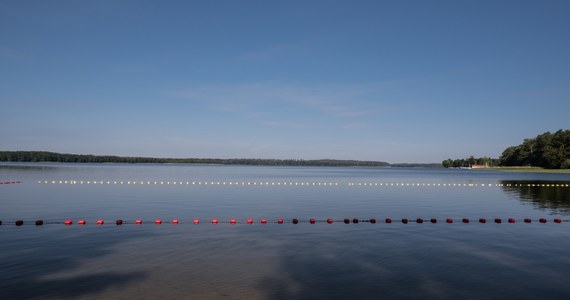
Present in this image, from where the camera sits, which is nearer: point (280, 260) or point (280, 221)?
point (280, 260)

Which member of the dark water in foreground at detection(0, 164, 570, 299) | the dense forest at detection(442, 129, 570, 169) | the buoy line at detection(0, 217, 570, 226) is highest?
the dense forest at detection(442, 129, 570, 169)

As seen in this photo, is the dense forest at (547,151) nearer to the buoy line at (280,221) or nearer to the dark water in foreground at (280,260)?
the buoy line at (280,221)

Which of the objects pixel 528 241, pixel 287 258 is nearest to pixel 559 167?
pixel 528 241

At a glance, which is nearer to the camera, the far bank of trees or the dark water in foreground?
the dark water in foreground

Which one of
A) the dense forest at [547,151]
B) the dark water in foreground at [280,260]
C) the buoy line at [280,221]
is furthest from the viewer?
the dense forest at [547,151]

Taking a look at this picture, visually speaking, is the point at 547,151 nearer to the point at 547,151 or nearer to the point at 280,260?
the point at 547,151

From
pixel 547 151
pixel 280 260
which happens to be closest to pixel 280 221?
pixel 280 260

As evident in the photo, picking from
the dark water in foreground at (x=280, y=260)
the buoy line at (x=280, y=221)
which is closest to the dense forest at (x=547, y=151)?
the buoy line at (x=280, y=221)

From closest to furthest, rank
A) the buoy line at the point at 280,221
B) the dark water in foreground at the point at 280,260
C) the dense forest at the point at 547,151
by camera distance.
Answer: the dark water in foreground at the point at 280,260
the buoy line at the point at 280,221
the dense forest at the point at 547,151

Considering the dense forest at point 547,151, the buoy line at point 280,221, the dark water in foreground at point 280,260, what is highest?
the dense forest at point 547,151

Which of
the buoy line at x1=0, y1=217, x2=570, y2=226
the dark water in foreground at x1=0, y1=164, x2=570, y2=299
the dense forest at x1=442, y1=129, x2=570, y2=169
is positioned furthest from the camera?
the dense forest at x1=442, y1=129, x2=570, y2=169

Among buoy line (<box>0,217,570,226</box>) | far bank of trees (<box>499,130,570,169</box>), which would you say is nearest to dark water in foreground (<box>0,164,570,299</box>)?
buoy line (<box>0,217,570,226</box>)

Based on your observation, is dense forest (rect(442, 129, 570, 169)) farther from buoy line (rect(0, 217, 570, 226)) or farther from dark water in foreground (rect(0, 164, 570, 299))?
dark water in foreground (rect(0, 164, 570, 299))

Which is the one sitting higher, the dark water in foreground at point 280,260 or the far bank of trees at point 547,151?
the far bank of trees at point 547,151
